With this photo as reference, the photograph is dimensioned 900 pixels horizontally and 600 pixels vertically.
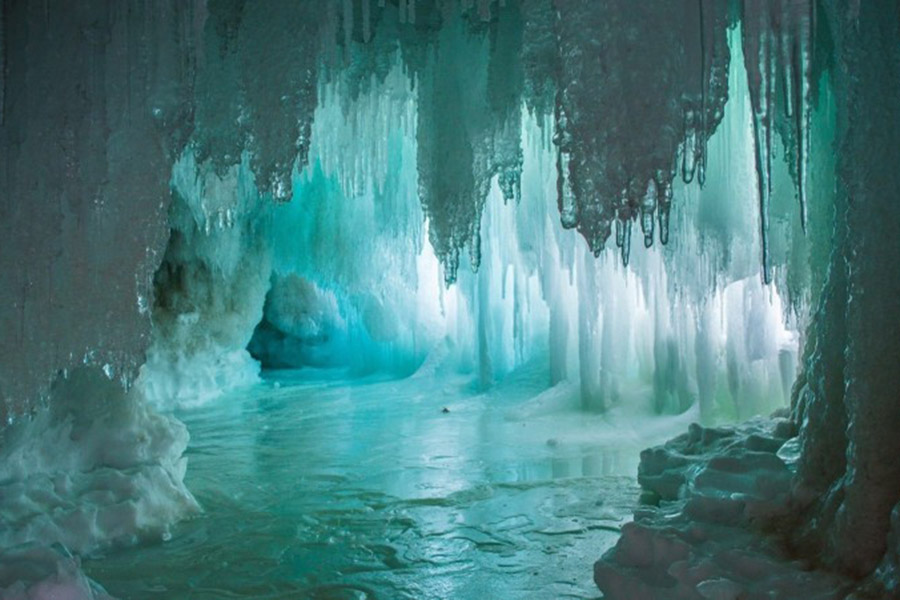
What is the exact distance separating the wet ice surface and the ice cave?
0.04 meters

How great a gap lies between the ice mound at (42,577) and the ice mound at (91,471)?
54.0 inches

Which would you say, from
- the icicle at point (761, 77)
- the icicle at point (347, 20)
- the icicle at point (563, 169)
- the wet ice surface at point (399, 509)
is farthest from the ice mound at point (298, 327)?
the icicle at point (761, 77)

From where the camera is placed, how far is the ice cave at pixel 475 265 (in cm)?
373

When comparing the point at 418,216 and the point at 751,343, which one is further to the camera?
the point at 418,216

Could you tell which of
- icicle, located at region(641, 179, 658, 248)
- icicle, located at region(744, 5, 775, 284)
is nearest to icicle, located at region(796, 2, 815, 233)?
icicle, located at region(744, 5, 775, 284)

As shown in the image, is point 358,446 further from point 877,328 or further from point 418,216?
point 877,328

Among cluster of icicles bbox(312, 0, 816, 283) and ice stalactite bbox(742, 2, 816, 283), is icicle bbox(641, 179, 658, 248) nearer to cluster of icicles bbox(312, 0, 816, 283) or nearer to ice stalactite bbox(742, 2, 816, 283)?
cluster of icicles bbox(312, 0, 816, 283)

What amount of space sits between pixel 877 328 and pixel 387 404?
421 inches

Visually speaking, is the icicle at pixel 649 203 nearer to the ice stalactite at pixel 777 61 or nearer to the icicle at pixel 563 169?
the icicle at pixel 563 169

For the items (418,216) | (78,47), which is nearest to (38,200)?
(78,47)

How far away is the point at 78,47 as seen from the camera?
4.23m

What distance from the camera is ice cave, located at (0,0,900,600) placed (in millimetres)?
3727

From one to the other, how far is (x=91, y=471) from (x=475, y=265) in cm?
388

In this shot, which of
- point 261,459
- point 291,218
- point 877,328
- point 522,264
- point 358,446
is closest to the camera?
point 877,328
